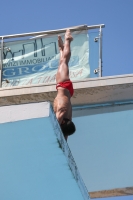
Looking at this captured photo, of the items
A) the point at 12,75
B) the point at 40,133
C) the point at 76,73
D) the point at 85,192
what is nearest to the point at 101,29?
the point at 76,73

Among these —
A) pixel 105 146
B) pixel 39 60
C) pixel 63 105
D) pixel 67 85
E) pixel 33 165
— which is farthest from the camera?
pixel 39 60

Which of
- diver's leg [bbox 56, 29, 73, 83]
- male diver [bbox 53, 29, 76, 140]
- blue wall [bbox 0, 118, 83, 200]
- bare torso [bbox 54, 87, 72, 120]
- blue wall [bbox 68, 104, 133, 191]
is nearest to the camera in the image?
blue wall [bbox 0, 118, 83, 200]

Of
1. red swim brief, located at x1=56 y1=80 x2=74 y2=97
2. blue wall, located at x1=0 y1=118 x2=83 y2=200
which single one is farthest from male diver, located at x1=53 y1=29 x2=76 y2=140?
blue wall, located at x1=0 y1=118 x2=83 y2=200

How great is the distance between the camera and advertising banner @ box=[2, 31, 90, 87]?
23.6 ft

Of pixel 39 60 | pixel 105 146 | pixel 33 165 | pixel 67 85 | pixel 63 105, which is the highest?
pixel 39 60

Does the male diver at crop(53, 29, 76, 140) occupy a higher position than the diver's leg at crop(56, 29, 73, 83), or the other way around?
the diver's leg at crop(56, 29, 73, 83)

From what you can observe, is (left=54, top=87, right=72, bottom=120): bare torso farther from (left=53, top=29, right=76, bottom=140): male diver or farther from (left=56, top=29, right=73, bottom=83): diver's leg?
(left=56, top=29, right=73, bottom=83): diver's leg

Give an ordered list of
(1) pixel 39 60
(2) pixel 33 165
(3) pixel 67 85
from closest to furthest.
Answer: (2) pixel 33 165 < (3) pixel 67 85 < (1) pixel 39 60

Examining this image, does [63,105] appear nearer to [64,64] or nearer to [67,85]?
[67,85]

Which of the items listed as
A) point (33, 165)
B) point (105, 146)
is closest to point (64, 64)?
point (105, 146)

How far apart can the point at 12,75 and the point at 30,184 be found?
3.15m

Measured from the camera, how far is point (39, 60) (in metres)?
7.38

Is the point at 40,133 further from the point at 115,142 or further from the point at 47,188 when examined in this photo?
the point at 115,142

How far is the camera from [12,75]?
7.36 metres
